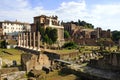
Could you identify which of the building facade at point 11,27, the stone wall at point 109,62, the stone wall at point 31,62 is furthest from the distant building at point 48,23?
the stone wall at point 109,62

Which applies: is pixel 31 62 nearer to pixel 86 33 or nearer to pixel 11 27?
pixel 86 33

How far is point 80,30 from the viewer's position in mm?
85000

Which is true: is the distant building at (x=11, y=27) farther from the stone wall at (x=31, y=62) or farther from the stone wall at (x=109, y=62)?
the stone wall at (x=109, y=62)

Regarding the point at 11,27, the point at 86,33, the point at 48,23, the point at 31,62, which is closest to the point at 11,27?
the point at 11,27

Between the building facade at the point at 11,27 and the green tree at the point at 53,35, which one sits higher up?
the building facade at the point at 11,27

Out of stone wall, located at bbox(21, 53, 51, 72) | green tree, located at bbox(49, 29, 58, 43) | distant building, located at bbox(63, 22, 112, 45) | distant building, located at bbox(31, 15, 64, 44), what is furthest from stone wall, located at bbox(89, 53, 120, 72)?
distant building, located at bbox(63, 22, 112, 45)

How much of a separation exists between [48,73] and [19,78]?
299 cm

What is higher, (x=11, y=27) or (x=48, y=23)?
(x=48, y=23)

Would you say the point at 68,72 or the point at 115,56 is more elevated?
the point at 115,56

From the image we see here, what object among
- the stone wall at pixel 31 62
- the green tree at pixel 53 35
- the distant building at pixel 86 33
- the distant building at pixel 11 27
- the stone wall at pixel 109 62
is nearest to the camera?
the stone wall at pixel 109 62

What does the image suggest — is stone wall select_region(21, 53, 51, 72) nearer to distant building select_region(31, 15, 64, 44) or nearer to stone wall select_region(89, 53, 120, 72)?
stone wall select_region(89, 53, 120, 72)

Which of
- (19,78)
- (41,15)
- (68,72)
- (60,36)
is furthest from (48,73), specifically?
(41,15)

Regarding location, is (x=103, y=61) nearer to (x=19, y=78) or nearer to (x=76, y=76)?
(x=76, y=76)

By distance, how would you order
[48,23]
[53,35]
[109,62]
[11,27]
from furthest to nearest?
[11,27], [48,23], [53,35], [109,62]
